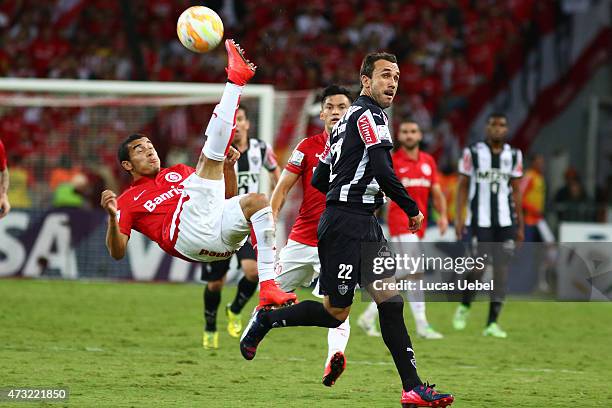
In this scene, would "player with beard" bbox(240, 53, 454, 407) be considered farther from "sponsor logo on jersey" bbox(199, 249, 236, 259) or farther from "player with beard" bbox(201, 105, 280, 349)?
"player with beard" bbox(201, 105, 280, 349)

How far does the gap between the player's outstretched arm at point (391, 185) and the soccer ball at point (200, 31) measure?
7.15 ft

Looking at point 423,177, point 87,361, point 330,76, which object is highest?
point 330,76

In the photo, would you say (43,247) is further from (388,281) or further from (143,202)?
(388,281)

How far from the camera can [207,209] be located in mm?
8211

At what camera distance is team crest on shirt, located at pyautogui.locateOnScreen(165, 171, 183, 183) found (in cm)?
881

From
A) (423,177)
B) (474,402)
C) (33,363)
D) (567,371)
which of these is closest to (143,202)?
(33,363)

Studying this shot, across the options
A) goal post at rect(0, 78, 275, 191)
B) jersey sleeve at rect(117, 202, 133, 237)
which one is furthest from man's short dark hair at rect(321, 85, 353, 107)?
goal post at rect(0, 78, 275, 191)

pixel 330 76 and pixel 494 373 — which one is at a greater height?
pixel 330 76

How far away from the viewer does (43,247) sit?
17.4m

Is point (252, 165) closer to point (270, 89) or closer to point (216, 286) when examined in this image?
point (216, 286)

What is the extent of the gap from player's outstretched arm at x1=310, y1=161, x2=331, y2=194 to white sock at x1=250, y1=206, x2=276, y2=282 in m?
0.41

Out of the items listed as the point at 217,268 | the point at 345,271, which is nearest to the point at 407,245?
the point at 217,268

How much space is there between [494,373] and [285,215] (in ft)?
26.6

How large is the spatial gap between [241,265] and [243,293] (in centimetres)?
30
